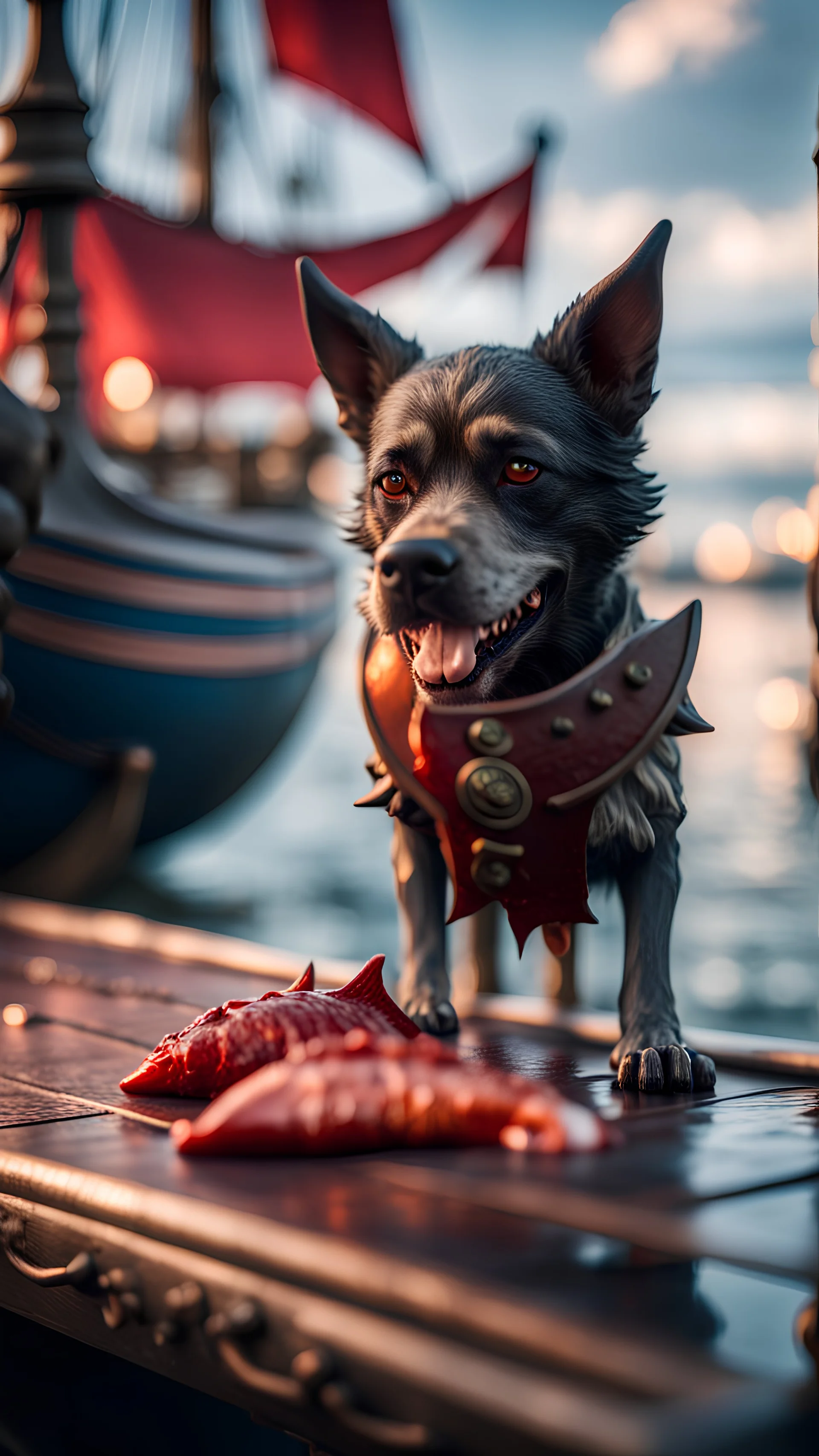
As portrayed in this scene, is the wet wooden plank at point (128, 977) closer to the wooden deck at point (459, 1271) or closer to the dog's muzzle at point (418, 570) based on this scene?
the wooden deck at point (459, 1271)

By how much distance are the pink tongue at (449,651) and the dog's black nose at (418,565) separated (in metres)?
0.05

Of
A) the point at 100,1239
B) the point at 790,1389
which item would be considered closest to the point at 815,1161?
the point at 790,1389

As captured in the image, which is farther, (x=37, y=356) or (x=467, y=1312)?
(x=37, y=356)

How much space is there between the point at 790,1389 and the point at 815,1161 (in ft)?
1.07

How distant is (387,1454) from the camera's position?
76 cm

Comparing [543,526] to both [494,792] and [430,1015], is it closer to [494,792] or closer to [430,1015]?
[494,792]

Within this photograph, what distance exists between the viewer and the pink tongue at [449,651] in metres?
1.17

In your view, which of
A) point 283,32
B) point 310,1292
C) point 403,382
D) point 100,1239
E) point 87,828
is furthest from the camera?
point 283,32

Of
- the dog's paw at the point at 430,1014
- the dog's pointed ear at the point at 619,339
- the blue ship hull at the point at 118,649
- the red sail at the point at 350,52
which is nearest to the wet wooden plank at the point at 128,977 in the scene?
the dog's paw at the point at 430,1014

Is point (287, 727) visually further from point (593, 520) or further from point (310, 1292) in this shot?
point (310, 1292)

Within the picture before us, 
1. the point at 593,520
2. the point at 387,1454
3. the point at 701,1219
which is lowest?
the point at 387,1454

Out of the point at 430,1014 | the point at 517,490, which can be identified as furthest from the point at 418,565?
the point at 430,1014

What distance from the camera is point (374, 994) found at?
3.93 feet

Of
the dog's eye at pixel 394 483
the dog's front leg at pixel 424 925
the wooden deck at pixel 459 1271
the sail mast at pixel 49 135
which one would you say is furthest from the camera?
the sail mast at pixel 49 135
